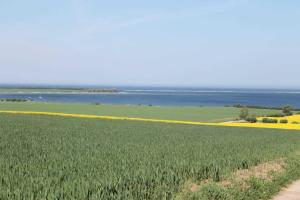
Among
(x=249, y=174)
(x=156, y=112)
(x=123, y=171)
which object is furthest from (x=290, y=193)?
(x=156, y=112)

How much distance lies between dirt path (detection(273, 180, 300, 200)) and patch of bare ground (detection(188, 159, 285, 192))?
2.25ft

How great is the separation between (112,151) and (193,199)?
705 centimetres

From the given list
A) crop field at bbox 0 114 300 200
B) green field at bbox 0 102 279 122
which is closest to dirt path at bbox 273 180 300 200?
crop field at bbox 0 114 300 200

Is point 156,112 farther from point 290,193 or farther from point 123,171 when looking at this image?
point 123,171

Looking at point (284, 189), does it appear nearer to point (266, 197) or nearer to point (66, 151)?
point (266, 197)

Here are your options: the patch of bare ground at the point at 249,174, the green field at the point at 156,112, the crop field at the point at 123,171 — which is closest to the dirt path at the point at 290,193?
the crop field at the point at 123,171

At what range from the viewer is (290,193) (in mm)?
12094

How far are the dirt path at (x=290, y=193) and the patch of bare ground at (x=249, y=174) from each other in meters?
0.69

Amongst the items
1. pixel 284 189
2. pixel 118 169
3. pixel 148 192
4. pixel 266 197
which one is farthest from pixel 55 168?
pixel 284 189

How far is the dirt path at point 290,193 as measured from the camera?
37.6 ft

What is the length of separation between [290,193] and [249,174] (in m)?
1.58

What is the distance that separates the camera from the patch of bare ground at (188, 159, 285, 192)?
38.2 feet

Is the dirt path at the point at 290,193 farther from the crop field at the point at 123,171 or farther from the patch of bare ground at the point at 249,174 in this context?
the patch of bare ground at the point at 249,174

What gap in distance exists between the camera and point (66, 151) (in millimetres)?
16016
